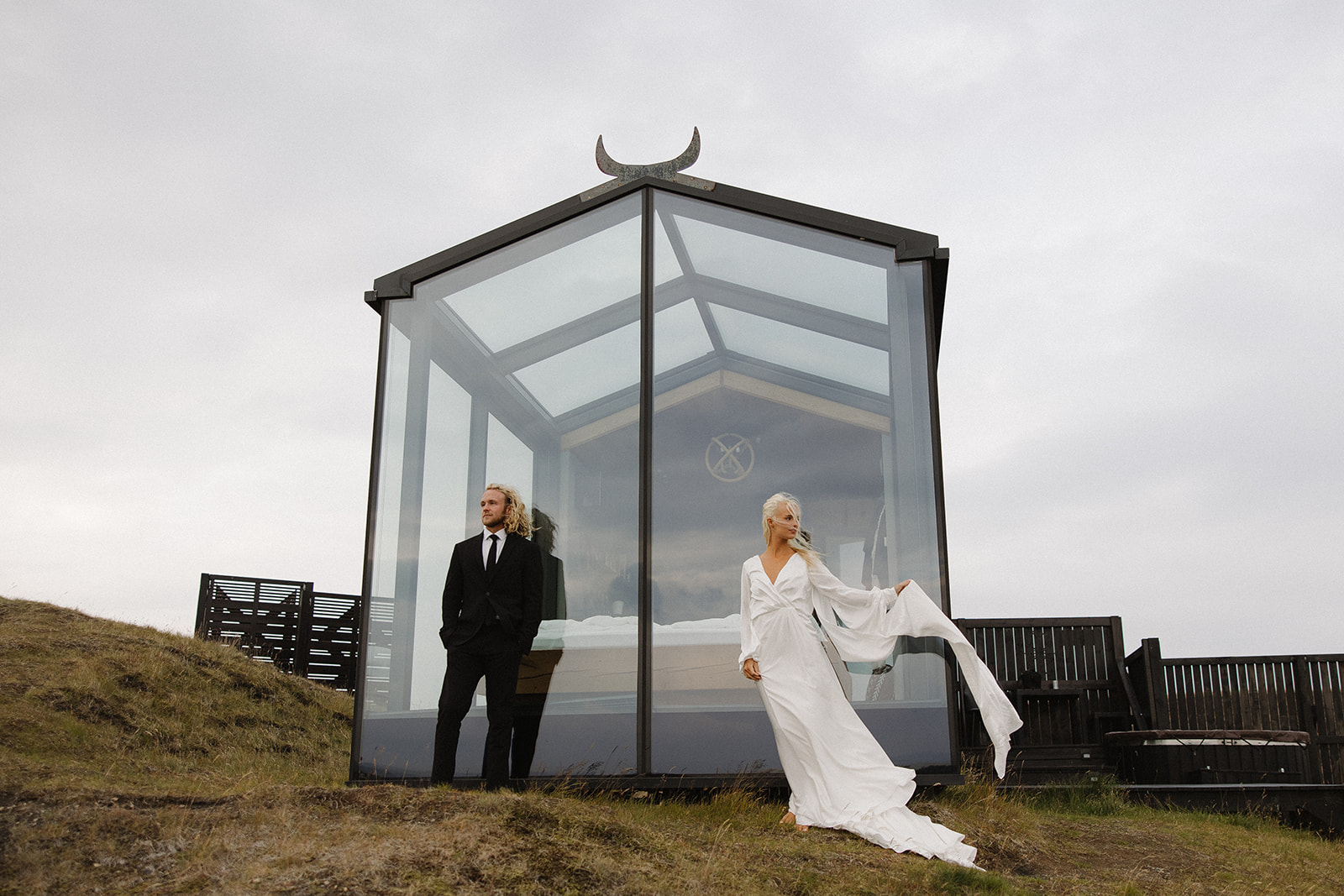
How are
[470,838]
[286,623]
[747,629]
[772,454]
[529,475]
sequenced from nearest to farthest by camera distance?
[470,838] < [747,629] < [772,454] < [529,475] < [286,623]

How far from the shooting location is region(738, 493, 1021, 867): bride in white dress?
20.1ft

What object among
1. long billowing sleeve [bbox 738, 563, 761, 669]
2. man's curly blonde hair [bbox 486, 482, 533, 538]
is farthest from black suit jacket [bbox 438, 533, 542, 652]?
long billowing sleeve [bbox 738, 563, 761, 669]

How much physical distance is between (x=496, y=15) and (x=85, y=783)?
7500 mm

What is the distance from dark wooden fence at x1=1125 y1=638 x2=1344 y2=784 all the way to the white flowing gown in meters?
4.15

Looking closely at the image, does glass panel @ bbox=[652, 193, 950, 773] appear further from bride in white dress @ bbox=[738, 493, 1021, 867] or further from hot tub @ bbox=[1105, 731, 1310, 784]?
hot tub @ bbox=[1105, 731, 1310, 784]

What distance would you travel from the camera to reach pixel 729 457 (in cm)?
785

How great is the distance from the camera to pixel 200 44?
11000mm

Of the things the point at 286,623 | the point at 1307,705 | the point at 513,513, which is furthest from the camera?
the point at 286,623

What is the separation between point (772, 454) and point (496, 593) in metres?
2.31

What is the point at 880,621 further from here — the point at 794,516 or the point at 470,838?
the point at 470,838

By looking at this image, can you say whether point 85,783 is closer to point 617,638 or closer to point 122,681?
point 617,638

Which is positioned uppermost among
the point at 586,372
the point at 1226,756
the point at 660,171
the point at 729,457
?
the point at 660,171

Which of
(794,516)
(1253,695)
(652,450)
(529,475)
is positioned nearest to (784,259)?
(652,450)

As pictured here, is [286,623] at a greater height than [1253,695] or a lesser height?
greater
